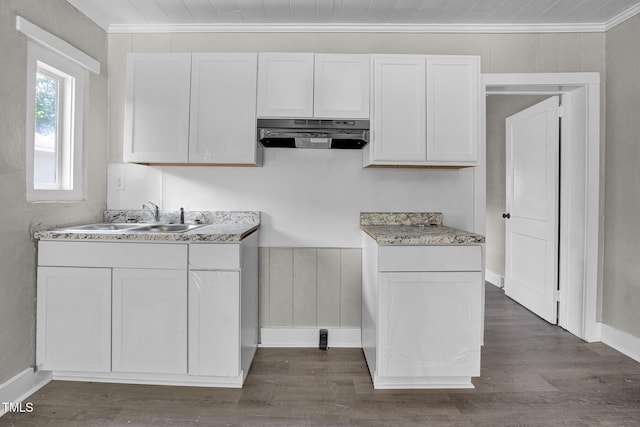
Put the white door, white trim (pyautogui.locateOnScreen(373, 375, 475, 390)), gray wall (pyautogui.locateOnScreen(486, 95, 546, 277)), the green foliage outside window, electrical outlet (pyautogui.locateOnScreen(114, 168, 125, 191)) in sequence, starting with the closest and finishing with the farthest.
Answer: white trim (pyautogui.locateOnScreen(373, 375, 475, 390)) < the green foliage outside window < electrical outlet (pyautogui.locateOnScreen(114, 168, 125, 191)) < the white door < gray wall (pyautogui.locateOnScreen(486, 95, 546, 277))

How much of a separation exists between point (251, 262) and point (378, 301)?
0.92m

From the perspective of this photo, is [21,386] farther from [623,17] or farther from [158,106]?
[623,17]

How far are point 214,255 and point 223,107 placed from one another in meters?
1.02

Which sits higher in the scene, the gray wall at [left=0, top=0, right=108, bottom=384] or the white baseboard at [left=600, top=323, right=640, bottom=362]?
the gray wall at [left=0, top=0, right=108, bottom=384]

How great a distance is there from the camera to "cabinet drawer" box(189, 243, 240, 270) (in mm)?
1952

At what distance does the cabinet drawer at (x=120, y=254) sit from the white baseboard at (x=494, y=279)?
12.6ft

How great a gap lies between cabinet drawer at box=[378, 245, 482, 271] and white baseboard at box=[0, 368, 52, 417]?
2081mm

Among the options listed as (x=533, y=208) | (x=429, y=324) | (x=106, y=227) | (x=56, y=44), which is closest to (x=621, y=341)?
(x=533, y=208)

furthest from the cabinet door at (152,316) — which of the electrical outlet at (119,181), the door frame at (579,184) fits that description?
the door frame at (579,184)

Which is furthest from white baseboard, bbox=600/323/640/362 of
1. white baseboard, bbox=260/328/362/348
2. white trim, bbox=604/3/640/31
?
white trim, bbox=604/3/640/31

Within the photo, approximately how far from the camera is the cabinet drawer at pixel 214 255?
195 centimetres

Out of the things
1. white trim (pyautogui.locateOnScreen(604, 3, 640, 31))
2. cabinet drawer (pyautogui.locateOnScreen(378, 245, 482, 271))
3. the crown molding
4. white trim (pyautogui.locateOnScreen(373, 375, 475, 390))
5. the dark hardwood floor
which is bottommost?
the dark hardwood floor

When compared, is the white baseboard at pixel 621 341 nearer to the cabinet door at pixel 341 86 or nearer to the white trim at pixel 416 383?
the white trim at pixel 416 383

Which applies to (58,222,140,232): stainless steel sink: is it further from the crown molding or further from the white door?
the white door
